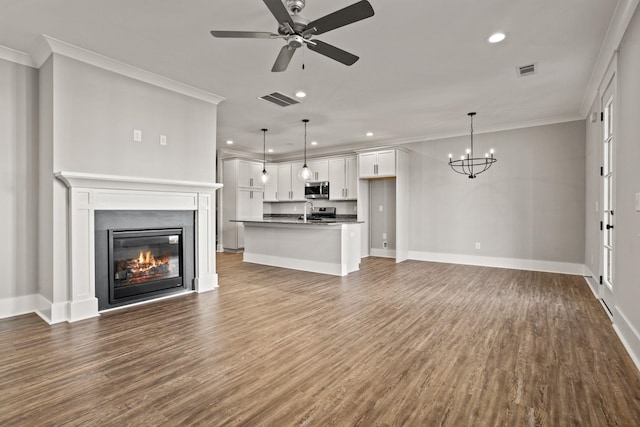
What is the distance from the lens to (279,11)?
2.22 meters

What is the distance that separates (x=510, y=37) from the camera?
3.15 metres

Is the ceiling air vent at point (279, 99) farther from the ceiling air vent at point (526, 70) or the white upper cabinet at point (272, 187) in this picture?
the white upper cabinet at point (272, 187)

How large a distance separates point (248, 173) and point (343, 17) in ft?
23.0

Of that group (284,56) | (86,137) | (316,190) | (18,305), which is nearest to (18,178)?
(86,137)

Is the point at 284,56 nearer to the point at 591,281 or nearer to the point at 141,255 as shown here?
the point at 141,255

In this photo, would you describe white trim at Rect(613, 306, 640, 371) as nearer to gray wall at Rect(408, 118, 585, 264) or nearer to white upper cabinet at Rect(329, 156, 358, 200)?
gray wall at Rect(408, 118, 585, 264)

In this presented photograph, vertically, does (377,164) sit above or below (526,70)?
below

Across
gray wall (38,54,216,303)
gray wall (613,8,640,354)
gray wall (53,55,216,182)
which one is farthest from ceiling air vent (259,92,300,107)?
gray wall (613,8,640,354)

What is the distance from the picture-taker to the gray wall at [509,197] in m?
5.71

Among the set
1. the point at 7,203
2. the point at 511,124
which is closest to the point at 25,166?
the point at 7,203

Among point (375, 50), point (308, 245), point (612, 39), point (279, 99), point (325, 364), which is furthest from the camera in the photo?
point (308, 245)

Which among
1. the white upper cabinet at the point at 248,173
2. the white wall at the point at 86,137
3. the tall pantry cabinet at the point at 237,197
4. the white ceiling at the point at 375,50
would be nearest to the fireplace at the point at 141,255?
the white wall at the point at 86,137

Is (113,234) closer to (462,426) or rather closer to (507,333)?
(462,426)

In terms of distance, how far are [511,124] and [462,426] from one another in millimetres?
5946
